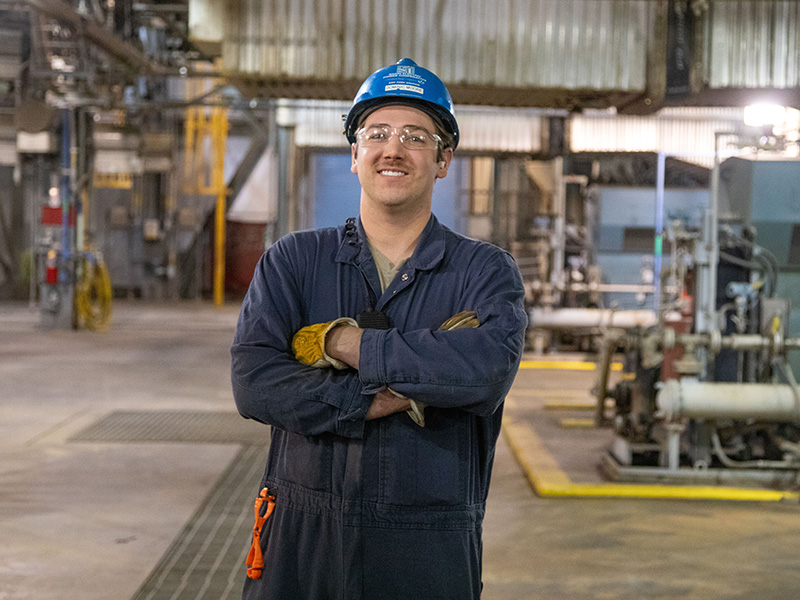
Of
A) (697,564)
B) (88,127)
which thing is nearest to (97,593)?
(697,564)

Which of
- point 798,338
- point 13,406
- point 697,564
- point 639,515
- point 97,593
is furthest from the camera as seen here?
point 13,406

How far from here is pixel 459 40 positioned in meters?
7.00

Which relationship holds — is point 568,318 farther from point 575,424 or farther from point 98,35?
point 98,35

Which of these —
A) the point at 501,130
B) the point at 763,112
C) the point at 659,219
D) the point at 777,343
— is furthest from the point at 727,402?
the point at 501,130

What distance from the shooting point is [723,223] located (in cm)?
620

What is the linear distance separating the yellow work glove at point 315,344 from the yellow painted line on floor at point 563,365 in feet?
31.2

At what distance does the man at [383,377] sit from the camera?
1.93 meters

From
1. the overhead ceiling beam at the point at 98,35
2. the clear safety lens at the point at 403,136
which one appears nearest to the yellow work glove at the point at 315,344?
the clear safety lens at the point at 403,136

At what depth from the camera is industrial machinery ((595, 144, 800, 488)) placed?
5555 millimetres

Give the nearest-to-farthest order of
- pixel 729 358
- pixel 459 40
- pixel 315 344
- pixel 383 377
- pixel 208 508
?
pixel 383 377 < pixel 315 344 < pixel 208 508 < pixel 729 358 < pixel 459 40

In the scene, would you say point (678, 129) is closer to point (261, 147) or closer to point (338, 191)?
point (338, 191)

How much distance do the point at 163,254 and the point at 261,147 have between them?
3504mm

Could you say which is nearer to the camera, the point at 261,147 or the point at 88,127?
the point at 88,127

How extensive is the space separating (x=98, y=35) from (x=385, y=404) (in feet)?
35.2
